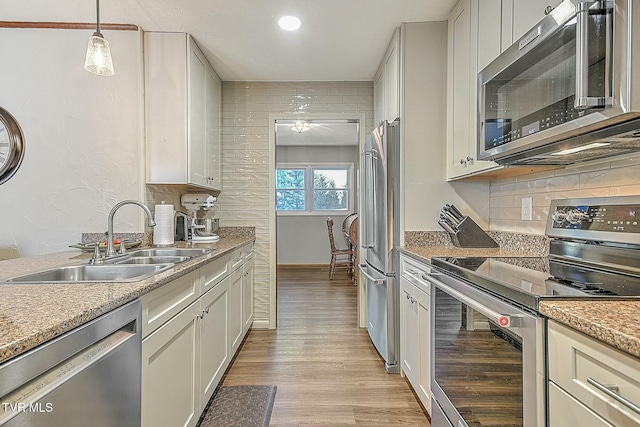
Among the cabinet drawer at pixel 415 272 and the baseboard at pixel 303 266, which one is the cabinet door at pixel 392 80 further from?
→ the baseboard at pixel 303 266

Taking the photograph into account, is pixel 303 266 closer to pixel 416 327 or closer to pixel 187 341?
pixel 416 327

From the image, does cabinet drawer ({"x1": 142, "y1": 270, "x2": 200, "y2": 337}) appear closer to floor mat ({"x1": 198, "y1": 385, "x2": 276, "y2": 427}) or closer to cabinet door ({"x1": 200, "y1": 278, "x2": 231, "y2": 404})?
cabinet door ({"x1": 200, "y1": 278, "x2": 231, "y2": 404})

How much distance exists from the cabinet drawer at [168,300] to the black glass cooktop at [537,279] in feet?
3.87

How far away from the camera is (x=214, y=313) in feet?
6.80

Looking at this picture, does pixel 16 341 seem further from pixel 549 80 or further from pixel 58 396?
pixel 549 80

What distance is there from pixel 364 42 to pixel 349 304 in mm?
2888

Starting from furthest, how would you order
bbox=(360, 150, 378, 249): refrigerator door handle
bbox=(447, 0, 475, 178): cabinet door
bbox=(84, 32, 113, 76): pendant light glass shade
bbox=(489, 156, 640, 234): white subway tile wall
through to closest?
1. bbox=(360, 150, 378, 249): refrigerator door handle
2. bbox=(447, 0, 475, 178): cabinet door
3. bbox=(84, 32, 113, 76): pendant light glass shade
4. bbox=(489, 156, 640, 234): white subway tile wall

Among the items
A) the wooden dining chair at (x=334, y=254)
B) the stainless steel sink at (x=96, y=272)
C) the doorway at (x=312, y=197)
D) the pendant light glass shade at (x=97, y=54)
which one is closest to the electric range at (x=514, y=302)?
the stainless steel sink at (x=96, y=272)

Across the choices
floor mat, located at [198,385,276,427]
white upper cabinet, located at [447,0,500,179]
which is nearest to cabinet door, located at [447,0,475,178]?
white upper cabinet, located at [447,0,500,179]

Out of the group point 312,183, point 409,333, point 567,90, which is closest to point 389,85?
point 567,90

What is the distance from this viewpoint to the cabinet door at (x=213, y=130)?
3.00 meters

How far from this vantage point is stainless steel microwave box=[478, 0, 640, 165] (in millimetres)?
945

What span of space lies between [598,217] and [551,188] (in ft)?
1.69

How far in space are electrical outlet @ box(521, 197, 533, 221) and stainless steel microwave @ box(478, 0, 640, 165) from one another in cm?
39
